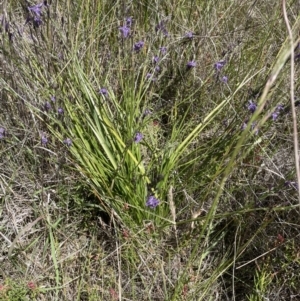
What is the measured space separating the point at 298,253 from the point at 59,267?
0.74 meters

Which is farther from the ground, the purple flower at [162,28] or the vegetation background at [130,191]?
the purple flower at [162,28]

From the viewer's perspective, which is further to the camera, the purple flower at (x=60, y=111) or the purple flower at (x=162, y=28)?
the purple flower at (x=162, y=28)

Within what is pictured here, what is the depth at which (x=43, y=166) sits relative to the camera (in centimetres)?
164

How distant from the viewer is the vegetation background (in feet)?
4.45

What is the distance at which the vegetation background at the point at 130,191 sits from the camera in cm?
136

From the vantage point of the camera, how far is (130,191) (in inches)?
56.3

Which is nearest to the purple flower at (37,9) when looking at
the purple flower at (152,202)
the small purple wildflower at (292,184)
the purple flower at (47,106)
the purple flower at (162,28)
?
the purple flower at (47,106)

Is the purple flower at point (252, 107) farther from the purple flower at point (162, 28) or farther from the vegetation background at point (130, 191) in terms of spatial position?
the purple flower at point (162, 28)

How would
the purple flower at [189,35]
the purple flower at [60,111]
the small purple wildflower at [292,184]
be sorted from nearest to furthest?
1. the small purple wildflower at [292,184]
2. the purple flower at [60,111]
3. the purple flower at [189,35]

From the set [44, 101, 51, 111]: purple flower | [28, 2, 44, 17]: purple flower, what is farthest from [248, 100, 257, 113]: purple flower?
[28, 2, 44, 17]: purple flower

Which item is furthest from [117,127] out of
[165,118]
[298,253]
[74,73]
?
[298,253]

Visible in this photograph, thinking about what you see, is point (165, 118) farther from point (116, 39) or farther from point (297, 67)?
point (297, 67)

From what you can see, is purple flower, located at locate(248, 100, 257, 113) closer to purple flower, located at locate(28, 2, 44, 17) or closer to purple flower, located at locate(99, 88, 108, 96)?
purple flower, located at locate(99, 88, 108, 96)


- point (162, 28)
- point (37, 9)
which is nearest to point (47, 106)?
point (37, 9)
